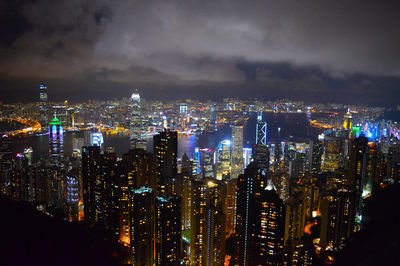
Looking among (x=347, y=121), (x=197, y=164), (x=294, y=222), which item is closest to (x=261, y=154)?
(x=197, y=164)

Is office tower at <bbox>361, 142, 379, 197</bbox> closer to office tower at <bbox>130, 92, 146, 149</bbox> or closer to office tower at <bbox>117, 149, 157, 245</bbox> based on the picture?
office tower at <bbox>117, 149, 157, 245</bbox>

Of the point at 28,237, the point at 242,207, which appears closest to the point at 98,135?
the point at 242,207

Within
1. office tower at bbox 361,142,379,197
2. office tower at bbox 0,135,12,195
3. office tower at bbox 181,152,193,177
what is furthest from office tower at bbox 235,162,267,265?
office tower at bbox 0,135,12,195

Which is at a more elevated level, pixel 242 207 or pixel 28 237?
pixel 28 237

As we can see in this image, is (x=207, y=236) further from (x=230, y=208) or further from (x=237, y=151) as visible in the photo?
(x=237, y=151)

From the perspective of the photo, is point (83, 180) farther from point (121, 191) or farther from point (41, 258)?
point (41, 258)

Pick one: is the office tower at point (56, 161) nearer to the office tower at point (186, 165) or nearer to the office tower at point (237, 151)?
the office tower at point (186, 165)

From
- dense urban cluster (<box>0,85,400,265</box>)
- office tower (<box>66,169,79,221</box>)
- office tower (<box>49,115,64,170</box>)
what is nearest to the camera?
dense urban cluster (<box>0,85,400,265</box>)
